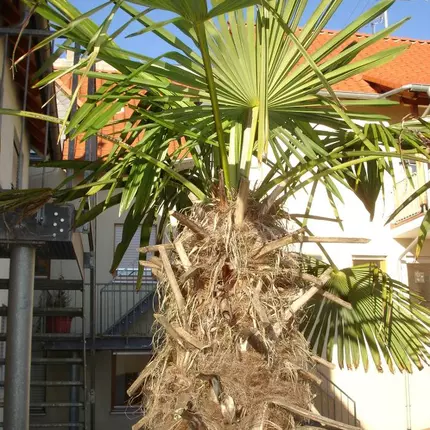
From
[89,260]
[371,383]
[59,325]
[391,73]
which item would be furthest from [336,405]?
[391,73]

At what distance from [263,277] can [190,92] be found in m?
1.17

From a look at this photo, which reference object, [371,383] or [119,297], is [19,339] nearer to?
[119,297]

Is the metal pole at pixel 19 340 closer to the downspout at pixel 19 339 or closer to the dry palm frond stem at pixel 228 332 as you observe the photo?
the downspout at pixel 19 339

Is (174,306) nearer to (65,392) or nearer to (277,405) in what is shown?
(277,405)

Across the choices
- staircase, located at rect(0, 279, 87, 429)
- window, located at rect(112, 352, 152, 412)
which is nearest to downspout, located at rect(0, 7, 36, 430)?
staircase, located at rect(0, 279, 87, 429)

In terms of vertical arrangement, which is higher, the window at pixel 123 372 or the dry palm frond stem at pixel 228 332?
the dry palm frond stem at pixel 228 332

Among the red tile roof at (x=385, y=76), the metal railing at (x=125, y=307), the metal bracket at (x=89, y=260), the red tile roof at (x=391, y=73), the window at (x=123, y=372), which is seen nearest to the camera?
the metal bracket at (x=89, y=260)

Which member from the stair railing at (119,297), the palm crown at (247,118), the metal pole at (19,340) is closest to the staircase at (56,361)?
the stair railing at (119,297)

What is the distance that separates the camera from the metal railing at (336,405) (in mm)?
12148

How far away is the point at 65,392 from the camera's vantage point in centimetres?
1257

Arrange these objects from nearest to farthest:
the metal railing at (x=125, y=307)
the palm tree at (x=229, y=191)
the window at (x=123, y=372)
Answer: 1. the palm tree at (x=229, y=191)
2. the metal railing at (x=125, y=307)
3. the window at (x=123, y=372)

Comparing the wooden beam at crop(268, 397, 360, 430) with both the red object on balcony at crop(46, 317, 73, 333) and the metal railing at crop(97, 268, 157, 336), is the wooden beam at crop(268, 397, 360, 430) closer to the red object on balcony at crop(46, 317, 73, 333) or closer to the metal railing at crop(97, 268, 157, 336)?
the metal railing at crop(97, 268, 157, 336)

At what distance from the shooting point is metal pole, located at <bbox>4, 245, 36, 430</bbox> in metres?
4.44

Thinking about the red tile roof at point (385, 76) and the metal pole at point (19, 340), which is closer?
the metal pole at point (19, 340)
